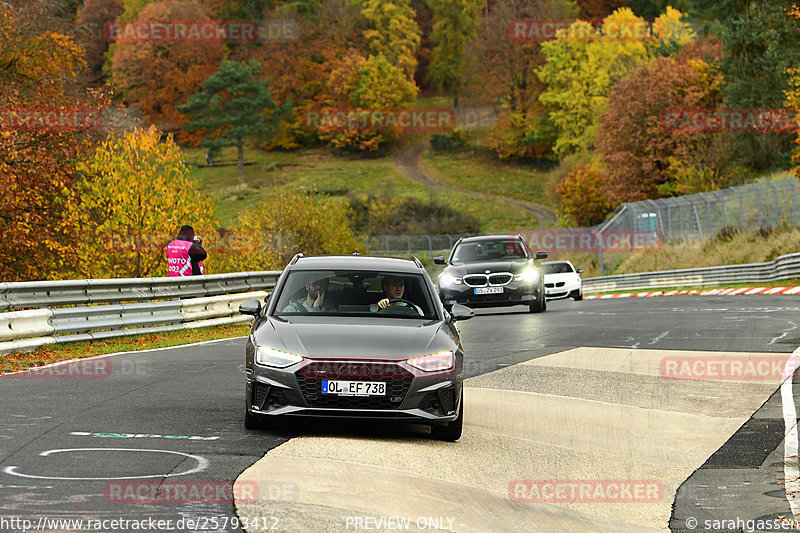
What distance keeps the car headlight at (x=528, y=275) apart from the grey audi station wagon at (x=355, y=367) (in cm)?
1424

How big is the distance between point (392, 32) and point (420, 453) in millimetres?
128372

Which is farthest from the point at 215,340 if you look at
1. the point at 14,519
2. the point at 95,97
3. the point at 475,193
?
the point at 475,193

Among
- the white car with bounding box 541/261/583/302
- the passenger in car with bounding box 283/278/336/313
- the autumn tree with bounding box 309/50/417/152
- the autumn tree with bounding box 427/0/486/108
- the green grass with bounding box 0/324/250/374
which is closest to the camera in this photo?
the passenger in car with bounding box 283/278/336/313

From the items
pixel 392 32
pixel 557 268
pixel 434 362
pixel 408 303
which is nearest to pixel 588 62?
pixel 392 32

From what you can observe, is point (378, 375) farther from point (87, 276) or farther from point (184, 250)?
point (87, 276)

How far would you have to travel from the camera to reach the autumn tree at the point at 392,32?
434 feet

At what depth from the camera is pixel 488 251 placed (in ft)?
82.2

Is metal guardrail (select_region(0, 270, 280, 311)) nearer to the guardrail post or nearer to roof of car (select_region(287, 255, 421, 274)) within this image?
roof of car (select_region(287, 255, 421, 274))

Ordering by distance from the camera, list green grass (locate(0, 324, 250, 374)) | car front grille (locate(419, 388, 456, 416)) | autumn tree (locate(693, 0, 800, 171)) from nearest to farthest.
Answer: car front grille (locate(419, 388, 456, 416)) → green grass (locate(0, 324, 250, 374)) → autumn tree (locate(693, 0, 800, 171))

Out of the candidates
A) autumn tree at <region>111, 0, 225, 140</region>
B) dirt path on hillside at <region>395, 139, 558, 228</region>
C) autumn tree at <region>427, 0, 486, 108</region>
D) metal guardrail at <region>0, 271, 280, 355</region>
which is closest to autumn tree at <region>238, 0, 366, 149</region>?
autumn tree at <region>111, 0, 225, 140</region>

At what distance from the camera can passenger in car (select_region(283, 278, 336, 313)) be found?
1005 cm

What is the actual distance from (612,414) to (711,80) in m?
61.7

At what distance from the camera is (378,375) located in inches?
348

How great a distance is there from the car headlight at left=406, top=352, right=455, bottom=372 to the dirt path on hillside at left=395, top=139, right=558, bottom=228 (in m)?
80.5
